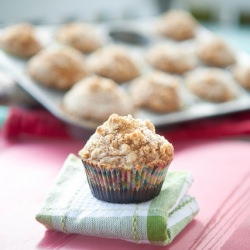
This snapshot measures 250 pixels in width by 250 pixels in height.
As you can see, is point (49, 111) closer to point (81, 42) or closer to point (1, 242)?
point (81, 42)

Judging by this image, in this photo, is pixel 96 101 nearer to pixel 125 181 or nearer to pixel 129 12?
pixel 125 181

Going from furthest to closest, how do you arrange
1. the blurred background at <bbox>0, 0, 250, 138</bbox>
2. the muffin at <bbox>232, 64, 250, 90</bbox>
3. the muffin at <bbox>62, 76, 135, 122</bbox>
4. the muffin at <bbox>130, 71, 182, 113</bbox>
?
the blurred background at <bbox>0, 0, 250, 138</bbox> → the muffin at <bbox>232, 64, 250, 90</bbox> → the muffin at <bbox>130, 71, 182, 113</bbox> → the muffin at <bbox>62, 76, 135, 122</bbox>

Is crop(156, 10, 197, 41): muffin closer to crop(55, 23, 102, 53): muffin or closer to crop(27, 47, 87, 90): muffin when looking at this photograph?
crop(55, 23, 102, 53): muffin

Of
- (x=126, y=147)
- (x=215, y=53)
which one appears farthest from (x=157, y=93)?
(x=126, y=147)

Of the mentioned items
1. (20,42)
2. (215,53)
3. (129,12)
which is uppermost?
(215,53)

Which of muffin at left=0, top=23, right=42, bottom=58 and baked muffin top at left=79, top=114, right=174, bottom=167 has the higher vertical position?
baked muffin top at left=79, top=114, right=174, bottom=167

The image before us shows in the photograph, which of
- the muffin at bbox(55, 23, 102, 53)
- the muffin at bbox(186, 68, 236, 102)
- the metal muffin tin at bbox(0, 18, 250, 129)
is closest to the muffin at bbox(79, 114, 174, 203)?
the metal muffin tin at bbox(0, 18, 250, 129)
